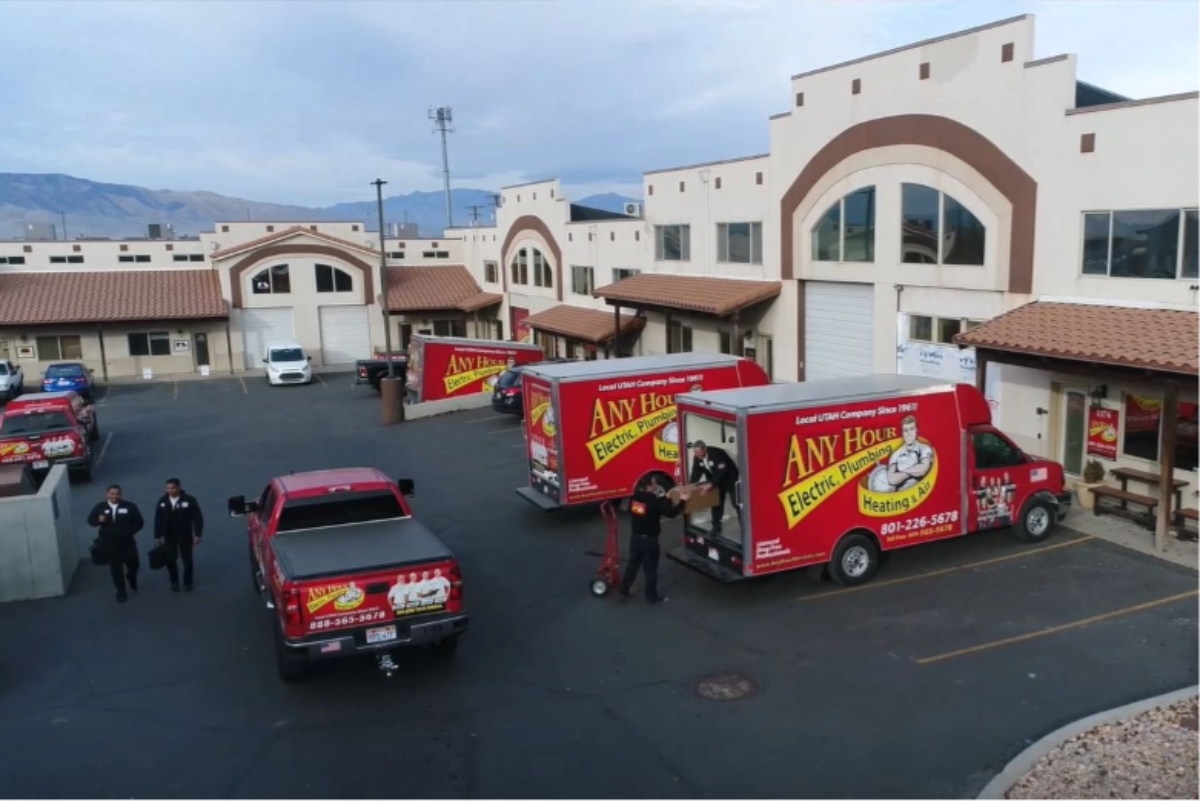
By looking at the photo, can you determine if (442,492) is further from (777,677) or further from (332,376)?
(332,376)

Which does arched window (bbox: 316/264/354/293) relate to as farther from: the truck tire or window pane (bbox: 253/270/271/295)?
the truck tire

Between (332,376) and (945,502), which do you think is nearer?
(945,502)

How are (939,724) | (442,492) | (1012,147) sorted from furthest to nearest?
(442,492), (1012,147), (939,724)

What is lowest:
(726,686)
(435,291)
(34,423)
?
(726,686)

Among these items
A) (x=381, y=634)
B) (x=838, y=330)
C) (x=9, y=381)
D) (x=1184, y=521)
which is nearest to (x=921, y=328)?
(x=838, y=330)

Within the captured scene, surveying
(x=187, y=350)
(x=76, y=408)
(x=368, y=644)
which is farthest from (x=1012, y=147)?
(x=187, y=350)

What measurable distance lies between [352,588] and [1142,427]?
42.8ft

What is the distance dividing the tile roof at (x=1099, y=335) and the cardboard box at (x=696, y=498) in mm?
6307

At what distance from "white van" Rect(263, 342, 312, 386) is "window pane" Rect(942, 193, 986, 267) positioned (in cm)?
2876

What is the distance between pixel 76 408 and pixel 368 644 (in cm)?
1837

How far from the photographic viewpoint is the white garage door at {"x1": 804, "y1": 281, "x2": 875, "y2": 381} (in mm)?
22250

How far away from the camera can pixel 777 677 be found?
10.5 metres

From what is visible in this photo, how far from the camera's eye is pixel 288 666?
1045 centimetres

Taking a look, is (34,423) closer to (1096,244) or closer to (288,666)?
(288,666)
